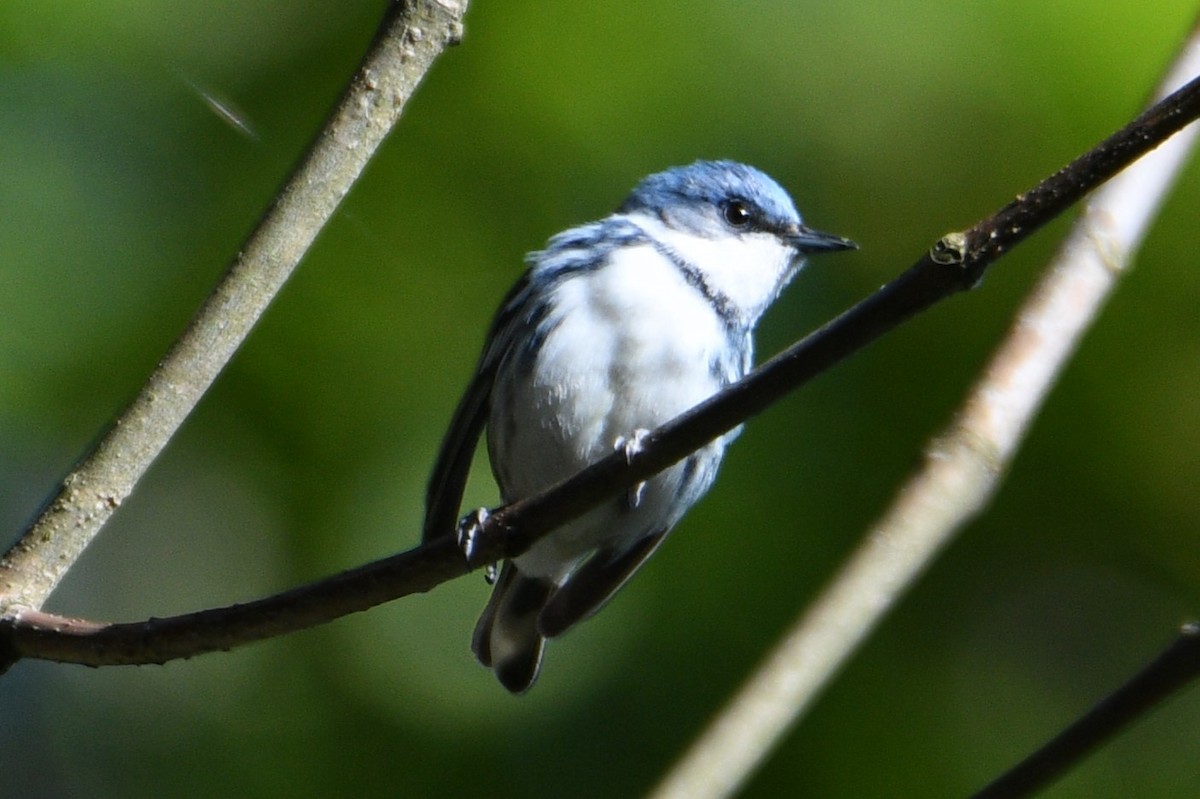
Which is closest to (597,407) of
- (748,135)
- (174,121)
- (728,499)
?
(728,499)

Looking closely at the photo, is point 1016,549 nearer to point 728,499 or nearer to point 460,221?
point 728,499

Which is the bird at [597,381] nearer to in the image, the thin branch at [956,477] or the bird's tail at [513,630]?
the bird's tail at [513,630]

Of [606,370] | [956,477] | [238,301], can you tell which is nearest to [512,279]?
[606,370]

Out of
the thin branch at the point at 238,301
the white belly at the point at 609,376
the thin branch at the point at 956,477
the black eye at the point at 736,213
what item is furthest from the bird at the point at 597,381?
the thin branch at the point at 956,477

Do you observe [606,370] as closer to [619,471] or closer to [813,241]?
[813,241]

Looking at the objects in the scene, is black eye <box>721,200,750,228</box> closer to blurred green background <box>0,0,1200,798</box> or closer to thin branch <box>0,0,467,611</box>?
blurred green background <box>0,0,1200,798</box>
